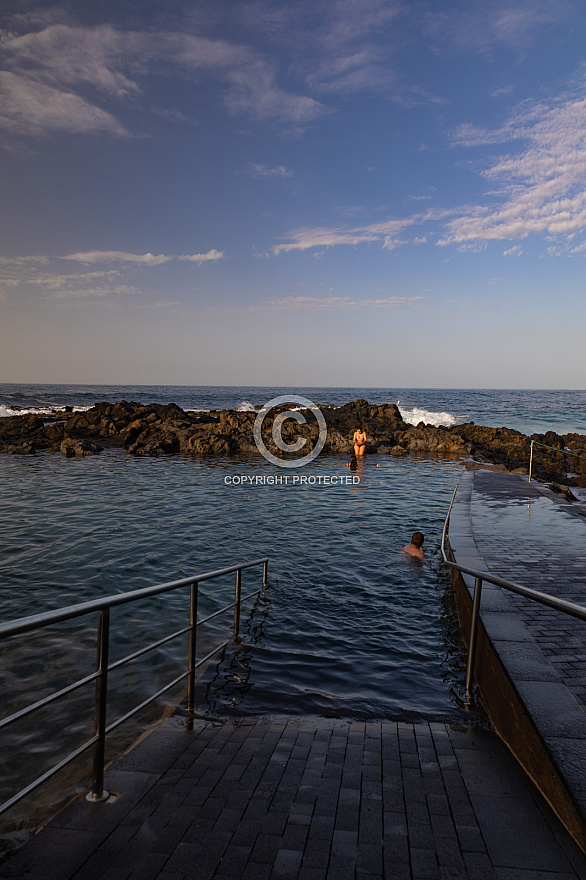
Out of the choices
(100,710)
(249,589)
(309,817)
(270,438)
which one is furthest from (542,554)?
(270,438)

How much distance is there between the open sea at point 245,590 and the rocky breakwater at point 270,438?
30.9 ft

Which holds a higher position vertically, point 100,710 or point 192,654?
point 100,710

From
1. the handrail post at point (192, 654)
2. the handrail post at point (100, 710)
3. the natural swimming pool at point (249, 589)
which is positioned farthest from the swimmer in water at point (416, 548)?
the handrail post at point (100, 710)

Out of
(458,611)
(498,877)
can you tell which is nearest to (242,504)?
(458,611)

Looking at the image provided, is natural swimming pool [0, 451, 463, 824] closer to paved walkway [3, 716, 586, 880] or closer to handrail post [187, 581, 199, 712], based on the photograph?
handrail post [187, 581, 199, 712]

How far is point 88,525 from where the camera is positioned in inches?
472

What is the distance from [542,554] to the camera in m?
8.11

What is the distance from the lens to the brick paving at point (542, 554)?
15.5ft

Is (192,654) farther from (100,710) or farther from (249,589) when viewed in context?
(249,589)

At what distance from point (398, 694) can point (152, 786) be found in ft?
9.15

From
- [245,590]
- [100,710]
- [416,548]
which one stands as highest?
[100,710]

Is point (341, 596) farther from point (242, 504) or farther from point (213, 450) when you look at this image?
point (213, 450)

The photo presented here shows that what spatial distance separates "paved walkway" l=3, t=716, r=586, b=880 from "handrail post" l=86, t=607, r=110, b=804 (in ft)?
0.27

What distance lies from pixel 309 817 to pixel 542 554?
6.60 m
